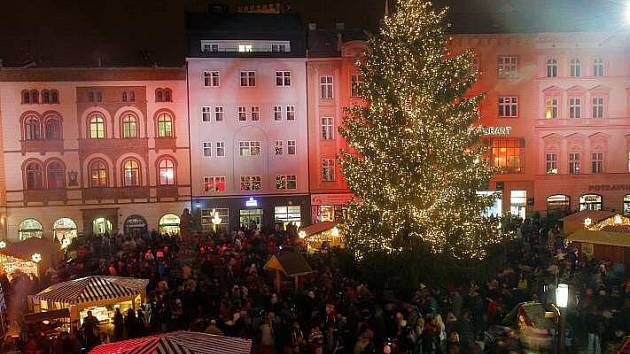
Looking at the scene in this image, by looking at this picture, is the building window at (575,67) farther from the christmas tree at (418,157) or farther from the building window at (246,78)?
the building window at (246,78)

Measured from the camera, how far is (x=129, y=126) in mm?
35781

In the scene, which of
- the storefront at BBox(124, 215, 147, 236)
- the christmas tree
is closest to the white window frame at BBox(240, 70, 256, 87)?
the storefront at BBox(124, 215, 147, 236)

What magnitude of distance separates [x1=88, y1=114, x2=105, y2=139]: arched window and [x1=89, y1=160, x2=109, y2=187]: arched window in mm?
1524

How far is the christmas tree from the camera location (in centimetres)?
2120

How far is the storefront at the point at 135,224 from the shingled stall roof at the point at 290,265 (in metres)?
18.2

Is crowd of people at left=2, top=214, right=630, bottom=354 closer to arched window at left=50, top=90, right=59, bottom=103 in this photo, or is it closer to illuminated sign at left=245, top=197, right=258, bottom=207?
Answer: illuminated sign at left=245, top=197, right=258, bottom=207

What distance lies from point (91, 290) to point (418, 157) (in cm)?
1144

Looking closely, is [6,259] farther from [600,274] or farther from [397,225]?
[600,274]

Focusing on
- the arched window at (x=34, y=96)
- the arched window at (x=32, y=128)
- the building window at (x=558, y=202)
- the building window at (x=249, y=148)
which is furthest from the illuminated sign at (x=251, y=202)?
the building window at (x=558, y=202)

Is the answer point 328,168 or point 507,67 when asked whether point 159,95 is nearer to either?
point 328,168

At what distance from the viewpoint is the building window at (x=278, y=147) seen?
36.8 metres

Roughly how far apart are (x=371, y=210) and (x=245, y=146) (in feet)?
53.3

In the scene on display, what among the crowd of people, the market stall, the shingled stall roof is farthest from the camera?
the market stall

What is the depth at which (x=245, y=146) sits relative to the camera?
120 ft
